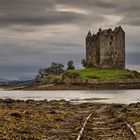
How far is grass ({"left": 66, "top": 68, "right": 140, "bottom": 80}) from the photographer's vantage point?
591ft

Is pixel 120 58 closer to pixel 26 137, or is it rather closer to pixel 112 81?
pixel 112 81

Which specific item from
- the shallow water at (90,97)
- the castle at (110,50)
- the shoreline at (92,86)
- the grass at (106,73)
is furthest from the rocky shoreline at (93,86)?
the shallow water at (90,97)

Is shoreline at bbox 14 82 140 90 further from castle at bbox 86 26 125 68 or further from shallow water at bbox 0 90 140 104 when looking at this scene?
shallow water at bbox 0 90 140 104

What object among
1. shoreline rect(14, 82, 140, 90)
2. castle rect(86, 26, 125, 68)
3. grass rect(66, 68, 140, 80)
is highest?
castle rect(86, 26, 125, 68)

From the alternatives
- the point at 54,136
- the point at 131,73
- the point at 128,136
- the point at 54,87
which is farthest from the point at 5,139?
the point at 131,73

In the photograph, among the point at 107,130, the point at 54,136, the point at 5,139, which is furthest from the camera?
the point at 107,130

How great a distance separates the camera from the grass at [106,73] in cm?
18000

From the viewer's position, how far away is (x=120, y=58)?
19688 centimetres

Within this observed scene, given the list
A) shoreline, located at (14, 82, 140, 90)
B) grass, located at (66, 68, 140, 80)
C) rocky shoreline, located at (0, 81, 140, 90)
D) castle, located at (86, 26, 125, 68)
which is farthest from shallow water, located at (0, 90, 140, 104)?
castle, located at (86, 26, 125, 68)

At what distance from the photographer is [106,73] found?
185 m

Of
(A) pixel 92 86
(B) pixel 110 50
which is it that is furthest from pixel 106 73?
(B) pixel 110 50

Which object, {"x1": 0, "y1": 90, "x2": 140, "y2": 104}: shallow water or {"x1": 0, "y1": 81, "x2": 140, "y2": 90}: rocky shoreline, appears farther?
{"x1": 0, "y1": 81, "x2": 140, "y2": 90}: rocky shoreline

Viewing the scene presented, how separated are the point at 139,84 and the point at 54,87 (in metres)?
33.0

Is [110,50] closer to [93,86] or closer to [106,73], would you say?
[106,73]
